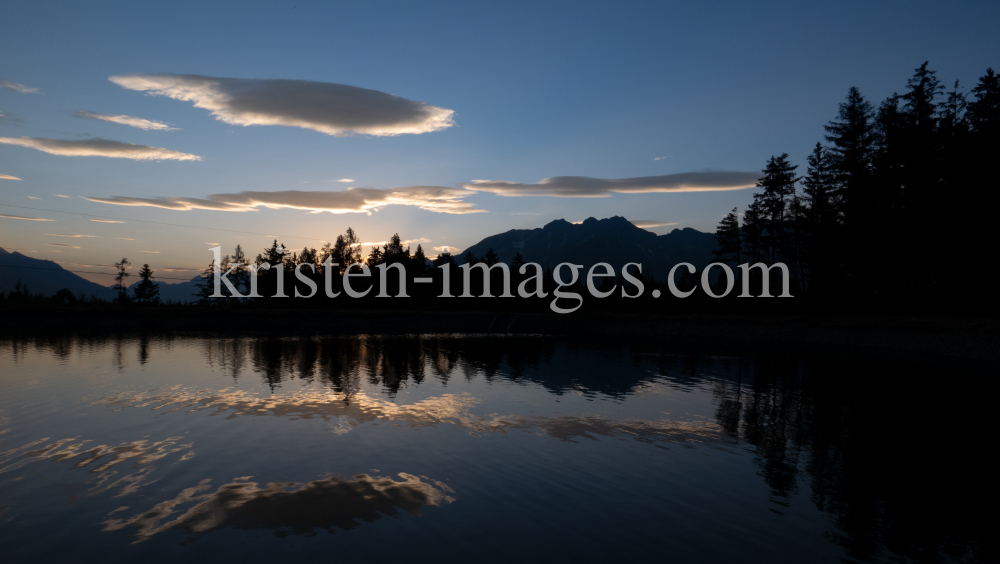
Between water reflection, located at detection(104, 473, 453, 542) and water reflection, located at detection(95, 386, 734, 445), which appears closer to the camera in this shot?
water reflection, located at detection(104, 473, 453, 542)

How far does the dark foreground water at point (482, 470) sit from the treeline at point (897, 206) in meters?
45.5

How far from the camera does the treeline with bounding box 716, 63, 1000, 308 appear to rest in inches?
2279

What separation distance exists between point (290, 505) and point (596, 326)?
245 feet

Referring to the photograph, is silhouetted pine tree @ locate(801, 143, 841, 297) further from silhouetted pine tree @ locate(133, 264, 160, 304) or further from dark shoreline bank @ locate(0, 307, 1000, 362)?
silhouetted pine tree @ locate(133, 264, 160, 304)

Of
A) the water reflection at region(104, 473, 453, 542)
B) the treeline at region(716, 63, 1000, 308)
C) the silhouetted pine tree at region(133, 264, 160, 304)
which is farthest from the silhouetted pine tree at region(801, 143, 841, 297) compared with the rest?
the silhouetted pine tree at region(133, 264, 160, 304)

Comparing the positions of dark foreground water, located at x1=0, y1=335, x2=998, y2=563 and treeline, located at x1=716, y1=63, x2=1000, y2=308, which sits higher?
treeline, located at x1=716, y1=63, x2=1000, y2=308

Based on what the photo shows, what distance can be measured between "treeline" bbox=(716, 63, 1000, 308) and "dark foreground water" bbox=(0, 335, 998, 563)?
45.5m

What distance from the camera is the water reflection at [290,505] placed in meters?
9.17

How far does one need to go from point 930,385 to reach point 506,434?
1085 inches

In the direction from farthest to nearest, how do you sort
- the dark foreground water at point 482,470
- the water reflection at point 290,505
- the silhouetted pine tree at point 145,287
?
the silhouetted pine tree at point 145,287
the water reflection at point 290,505
the dark foreground water at point 482,470

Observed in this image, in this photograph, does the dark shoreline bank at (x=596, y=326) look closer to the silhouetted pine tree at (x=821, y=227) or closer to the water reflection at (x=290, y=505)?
the silhouetted pine tree at (x=821, y=227)

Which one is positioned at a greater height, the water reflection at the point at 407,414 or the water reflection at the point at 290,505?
the water reflection at the point at 290,505

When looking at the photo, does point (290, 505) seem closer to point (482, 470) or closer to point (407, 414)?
point (482, 470)

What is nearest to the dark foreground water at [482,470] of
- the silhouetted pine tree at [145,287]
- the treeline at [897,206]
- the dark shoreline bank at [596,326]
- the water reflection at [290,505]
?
the water reflection at [290,505]
